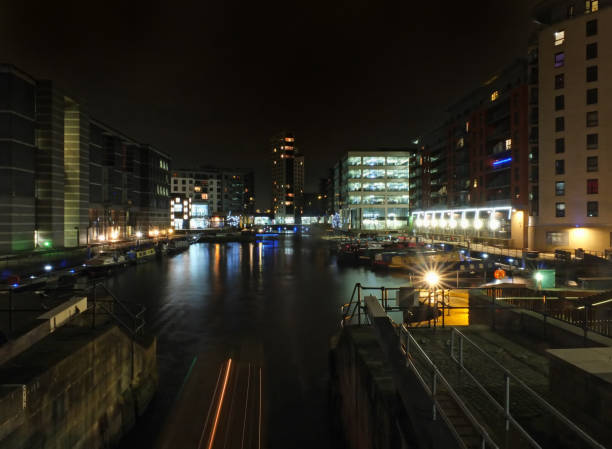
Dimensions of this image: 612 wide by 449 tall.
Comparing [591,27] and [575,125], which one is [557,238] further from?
[591,27]

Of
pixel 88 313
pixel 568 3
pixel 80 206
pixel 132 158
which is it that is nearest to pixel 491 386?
pixel 88 313

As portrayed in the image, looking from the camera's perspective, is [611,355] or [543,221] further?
[543,221]

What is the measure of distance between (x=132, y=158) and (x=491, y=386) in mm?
77465

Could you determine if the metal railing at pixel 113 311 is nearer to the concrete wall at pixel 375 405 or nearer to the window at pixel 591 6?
the concrete wall at pixel 375 405

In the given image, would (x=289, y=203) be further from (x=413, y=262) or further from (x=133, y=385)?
(x=133, y=385)

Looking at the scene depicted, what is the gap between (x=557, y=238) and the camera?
45781mm

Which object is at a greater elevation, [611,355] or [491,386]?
[611,355]

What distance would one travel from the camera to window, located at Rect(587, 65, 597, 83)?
43.6 metres

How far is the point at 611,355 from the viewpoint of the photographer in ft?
17.6

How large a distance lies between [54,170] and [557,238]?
61911 mm

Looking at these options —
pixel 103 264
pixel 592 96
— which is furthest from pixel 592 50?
pixel 103 264

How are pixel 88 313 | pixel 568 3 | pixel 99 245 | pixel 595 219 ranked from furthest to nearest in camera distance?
pixel 99 245
pixel 568 3
pixel 595 219
pixel 88 313

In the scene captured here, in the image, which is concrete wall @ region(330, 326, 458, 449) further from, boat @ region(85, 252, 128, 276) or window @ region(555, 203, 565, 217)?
window @ region(555, 203, 565, 217)

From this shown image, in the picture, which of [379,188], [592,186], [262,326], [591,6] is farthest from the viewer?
[379,188]
